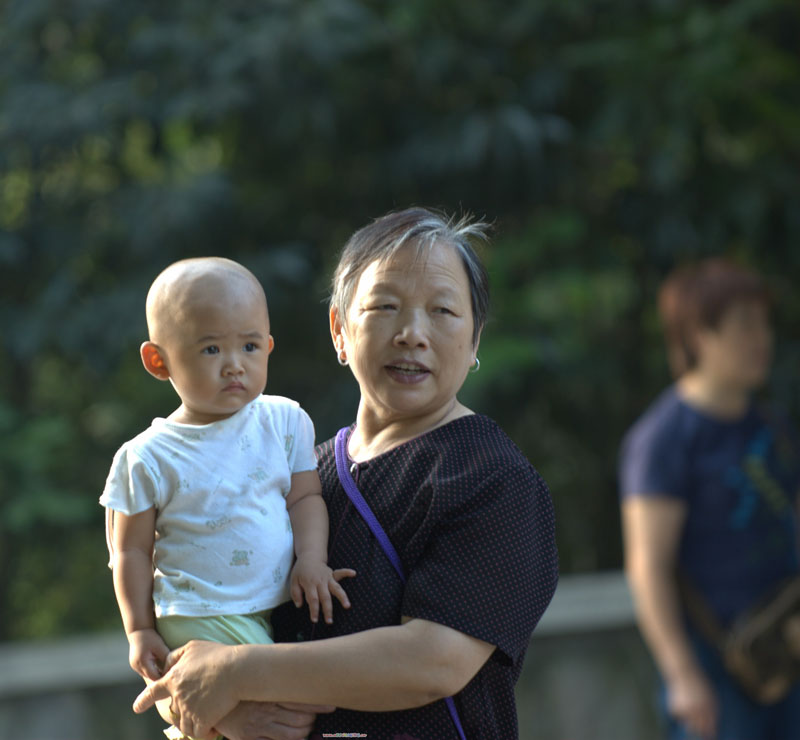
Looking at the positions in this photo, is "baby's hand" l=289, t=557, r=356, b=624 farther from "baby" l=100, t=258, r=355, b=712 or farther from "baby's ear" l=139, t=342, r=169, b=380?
"baby's ear" l=139, t=342, r=169, b=380

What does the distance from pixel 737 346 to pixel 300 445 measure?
8.13ft

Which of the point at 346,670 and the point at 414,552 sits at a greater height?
the point at 414,552

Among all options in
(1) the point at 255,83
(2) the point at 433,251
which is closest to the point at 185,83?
(1) the point at 255,83

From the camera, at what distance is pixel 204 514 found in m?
1.59

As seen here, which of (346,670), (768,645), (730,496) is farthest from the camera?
(730,496)

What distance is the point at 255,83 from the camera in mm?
5219

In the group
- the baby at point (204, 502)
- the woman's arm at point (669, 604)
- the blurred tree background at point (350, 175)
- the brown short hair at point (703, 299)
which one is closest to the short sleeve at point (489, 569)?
the baby at point (204, 502)

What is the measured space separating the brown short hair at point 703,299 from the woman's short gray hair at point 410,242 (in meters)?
2.33

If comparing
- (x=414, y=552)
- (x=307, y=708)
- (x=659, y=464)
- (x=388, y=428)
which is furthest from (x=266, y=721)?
(x=659, y=464)

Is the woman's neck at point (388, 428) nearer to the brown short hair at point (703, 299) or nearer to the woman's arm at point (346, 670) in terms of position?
the woman's arm at point (346, 670)

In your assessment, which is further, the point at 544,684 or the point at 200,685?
the point at 544,684

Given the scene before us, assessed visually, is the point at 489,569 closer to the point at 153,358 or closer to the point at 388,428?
the point at 388,428

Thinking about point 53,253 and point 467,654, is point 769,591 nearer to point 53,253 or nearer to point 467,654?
point 467,654

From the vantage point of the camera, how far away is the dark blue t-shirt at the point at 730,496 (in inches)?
146
